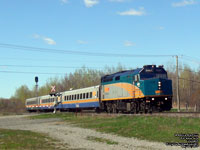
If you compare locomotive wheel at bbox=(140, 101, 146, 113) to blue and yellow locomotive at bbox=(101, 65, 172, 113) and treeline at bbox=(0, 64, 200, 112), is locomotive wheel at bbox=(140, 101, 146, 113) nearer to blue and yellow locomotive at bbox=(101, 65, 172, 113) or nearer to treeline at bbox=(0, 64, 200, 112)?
blue and yellow locomotive at bbox=(101, 65, 172, 113)

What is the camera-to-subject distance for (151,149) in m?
Answer: 14.0

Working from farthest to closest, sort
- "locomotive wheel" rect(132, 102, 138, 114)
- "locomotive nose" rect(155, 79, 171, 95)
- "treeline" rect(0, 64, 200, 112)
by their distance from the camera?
"treeline" rect(0, 64, 200, 112) < "locomotive wheel" rect(132, 102, 138, 114) < "locomotive nose" rect(155, 79, 171, 95)

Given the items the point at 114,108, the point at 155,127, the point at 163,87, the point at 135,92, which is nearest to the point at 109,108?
the point at 114,108

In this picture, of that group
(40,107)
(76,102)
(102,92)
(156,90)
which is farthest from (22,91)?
(156,90)

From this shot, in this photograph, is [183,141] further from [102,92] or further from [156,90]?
[102,92]

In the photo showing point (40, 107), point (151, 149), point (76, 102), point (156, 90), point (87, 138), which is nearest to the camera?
point (151, 149)

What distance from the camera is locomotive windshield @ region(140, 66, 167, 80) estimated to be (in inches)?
1128

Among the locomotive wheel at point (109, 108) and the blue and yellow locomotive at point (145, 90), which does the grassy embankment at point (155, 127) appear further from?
the locomotive wheel at point (109, 108)

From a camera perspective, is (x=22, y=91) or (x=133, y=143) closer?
(x=133, y=143)

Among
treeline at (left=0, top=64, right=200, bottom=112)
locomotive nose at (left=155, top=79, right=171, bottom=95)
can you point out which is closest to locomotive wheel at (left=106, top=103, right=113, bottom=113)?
locomotive nose at (left=155, top=79, right=171, bottom=95)

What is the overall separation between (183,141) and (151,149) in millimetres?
2439

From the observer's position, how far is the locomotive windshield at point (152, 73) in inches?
1128

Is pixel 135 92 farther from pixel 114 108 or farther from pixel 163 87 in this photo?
pixel 114 108

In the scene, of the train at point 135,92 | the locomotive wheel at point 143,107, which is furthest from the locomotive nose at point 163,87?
the locomotive wheel at point 143,107
